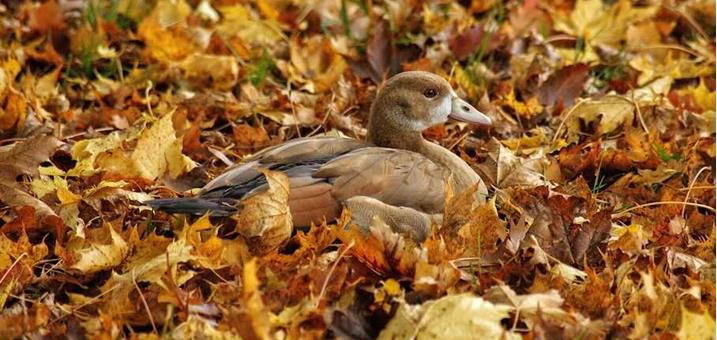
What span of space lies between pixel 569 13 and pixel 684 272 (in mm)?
2993

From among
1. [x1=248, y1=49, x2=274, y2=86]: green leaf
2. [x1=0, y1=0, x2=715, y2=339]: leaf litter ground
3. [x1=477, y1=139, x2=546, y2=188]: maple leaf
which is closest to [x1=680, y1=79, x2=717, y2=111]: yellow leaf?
[x1=0, y1=0, x2=715, y2=339]: leaf litter ground

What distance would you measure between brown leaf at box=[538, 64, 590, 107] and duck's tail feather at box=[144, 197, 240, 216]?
6.55ft

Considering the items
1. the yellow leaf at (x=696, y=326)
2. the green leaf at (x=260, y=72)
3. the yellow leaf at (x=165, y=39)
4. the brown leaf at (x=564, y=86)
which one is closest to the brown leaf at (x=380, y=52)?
the green leaf at (x=260, y=72)

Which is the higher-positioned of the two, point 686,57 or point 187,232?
point 187,232

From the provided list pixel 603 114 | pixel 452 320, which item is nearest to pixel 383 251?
pixel 452 320

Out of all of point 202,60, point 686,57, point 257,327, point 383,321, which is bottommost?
point 686,57

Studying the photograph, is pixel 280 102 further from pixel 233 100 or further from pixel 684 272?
pixel 684 272

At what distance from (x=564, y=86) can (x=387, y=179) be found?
165 cm

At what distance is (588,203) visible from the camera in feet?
13.9

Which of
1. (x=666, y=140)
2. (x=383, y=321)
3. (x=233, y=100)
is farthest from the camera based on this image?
(x=233, y=100)

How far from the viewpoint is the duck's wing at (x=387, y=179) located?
409 centimetres

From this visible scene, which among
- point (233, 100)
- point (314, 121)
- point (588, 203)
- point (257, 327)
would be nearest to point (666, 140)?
point (588, 203)

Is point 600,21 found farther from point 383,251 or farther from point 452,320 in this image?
point 452,320

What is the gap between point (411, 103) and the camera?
14.9 feet
